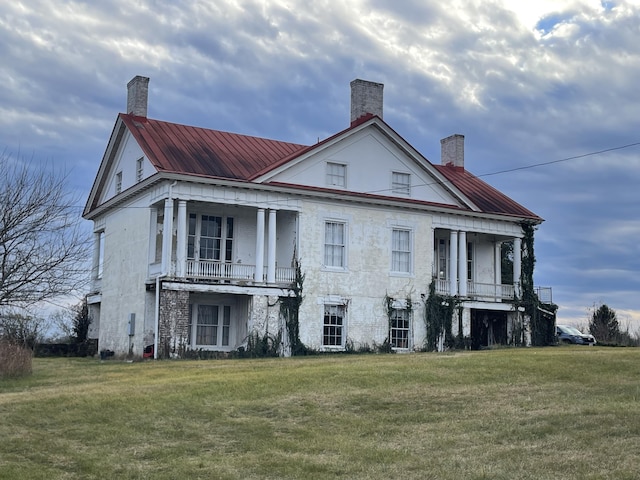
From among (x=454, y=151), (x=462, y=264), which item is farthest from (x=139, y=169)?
(x=454, y=151)

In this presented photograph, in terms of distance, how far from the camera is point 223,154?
113 ft

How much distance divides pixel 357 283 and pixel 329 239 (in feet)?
7.05

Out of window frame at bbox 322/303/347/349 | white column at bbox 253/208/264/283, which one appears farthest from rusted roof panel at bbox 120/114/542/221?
window frame at bbox 322/303/347/349

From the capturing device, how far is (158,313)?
99.6 ft

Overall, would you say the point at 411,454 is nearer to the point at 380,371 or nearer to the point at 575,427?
the point at 575,427

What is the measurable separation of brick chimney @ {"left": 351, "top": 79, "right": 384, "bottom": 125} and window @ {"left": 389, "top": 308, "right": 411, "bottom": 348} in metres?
8.41

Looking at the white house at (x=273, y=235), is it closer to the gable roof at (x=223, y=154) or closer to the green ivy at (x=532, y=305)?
the gable roof at (x=223, y=154)

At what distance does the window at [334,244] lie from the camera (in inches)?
1355

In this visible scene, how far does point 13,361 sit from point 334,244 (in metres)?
14.8

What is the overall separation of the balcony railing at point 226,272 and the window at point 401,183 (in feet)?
20.2

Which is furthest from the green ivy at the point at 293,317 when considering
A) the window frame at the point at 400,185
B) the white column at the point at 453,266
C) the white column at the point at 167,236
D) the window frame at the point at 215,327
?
the white column at the point at 453,266

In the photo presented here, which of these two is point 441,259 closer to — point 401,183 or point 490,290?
point 490,290

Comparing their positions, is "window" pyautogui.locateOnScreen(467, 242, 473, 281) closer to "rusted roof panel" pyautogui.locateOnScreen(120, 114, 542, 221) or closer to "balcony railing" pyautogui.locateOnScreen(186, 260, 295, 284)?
"rusted roof panel" pyautogui.locateOnScreen(120, 114, 542, 221)

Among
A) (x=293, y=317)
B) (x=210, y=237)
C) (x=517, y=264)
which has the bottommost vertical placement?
(x=293, y=317)
